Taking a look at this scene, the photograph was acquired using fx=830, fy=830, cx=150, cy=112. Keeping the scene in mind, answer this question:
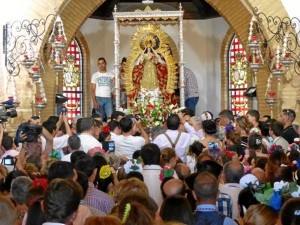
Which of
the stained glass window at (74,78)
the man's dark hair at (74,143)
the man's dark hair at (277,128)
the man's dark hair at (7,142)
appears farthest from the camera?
the stained glass window at (74,78)

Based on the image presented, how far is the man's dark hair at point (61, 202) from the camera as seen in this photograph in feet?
18.0

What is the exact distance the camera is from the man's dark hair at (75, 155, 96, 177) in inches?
297

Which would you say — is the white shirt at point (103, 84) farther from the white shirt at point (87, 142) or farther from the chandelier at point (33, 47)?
the white shirt at point (87, 142)

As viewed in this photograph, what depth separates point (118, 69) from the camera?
1838 centimetres

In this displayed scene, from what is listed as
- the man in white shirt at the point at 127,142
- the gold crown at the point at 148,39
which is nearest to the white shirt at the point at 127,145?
the man in white shirt at the point at 127,142

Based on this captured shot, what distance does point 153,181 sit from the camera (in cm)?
857

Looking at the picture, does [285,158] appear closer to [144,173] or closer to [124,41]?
[144,173]

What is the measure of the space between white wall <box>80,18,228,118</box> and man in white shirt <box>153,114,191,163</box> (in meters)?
10.6

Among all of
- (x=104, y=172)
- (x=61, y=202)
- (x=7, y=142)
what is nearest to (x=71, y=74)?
(x=7, y=142)

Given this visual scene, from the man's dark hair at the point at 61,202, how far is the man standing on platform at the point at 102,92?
45.0 ft

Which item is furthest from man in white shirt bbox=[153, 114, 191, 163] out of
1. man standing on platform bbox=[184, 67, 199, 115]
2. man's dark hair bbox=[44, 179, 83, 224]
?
man standing on platform bbox=[184, 67, 199, 115]

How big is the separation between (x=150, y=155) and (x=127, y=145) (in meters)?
2.24

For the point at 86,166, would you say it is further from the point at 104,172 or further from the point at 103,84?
the point at 103,84

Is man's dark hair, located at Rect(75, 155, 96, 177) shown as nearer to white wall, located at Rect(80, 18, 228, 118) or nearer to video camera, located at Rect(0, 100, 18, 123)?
video camera, located at Rect(0, 100, 18, 123)
